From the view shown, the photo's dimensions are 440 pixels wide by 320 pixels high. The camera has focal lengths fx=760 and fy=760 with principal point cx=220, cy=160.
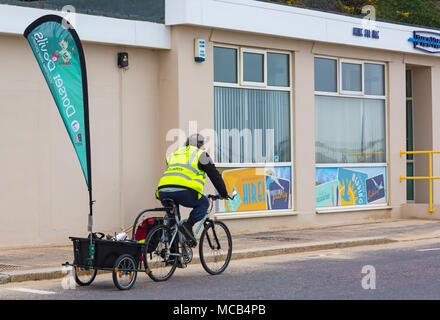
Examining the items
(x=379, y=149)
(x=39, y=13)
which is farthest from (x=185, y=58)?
(x=379, y=149)

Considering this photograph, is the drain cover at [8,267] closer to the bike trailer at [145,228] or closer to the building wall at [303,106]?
the bike trailer at [145,228]

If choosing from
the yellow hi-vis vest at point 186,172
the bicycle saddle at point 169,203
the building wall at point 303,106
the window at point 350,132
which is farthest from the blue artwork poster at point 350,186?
the bicycle saddle at point 169,203

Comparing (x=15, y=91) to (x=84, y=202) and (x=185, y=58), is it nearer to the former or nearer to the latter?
(x=84, y=202)

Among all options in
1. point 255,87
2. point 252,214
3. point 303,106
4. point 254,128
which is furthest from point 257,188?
point 303,106

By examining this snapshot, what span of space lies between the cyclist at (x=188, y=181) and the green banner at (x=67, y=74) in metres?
1.03

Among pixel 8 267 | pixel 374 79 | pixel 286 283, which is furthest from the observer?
pixel 374 79

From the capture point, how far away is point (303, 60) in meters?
16.7

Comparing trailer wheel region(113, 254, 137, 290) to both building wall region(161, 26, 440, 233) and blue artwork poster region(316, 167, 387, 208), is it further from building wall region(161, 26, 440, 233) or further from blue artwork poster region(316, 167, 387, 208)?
blue artwork poster region(316, 167, 387, 208)

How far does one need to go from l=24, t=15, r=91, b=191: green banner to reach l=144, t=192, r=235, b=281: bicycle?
1071 millimetres

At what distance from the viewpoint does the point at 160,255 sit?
9.45 metres

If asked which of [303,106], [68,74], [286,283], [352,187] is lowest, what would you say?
[286,283]

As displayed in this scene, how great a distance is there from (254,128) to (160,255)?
701cm

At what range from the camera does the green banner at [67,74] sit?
947cm

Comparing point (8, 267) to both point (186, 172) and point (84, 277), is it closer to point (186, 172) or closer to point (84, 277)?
point (84, 277)
